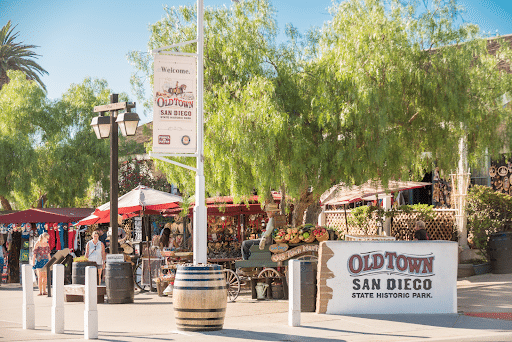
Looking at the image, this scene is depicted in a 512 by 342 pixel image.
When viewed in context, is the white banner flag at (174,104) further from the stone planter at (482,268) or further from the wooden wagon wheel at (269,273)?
the stone planter at (482,268)

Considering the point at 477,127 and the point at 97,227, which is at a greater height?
the point at 477,127

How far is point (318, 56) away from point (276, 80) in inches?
62.3

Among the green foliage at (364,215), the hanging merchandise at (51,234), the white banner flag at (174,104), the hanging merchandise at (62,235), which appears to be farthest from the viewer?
the hanging merchandise at (62,235)

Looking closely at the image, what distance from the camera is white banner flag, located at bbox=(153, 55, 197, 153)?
10.9 metres

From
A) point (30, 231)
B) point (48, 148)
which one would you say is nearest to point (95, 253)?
point (30, 231)

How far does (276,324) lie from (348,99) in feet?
18.9

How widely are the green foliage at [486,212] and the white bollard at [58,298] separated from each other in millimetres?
12313

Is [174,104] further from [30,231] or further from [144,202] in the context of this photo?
[30,231]

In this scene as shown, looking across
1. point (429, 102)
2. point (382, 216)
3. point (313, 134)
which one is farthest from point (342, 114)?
point (382, 216)

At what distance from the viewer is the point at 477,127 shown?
1441 cm

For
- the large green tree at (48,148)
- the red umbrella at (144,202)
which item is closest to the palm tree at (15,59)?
the large green tree at (48,148)

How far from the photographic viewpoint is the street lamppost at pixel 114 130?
14.1m

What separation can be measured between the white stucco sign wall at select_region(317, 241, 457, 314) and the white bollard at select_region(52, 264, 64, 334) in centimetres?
446

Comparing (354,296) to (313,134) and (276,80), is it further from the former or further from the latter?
(276,80)
